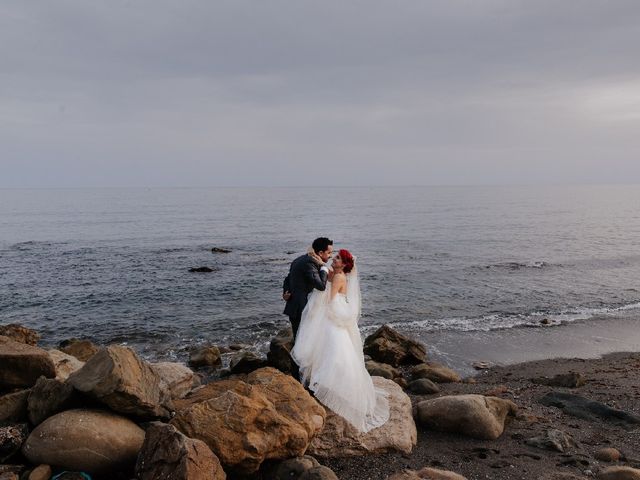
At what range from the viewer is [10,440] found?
7004 millimetres

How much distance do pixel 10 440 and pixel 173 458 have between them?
2.61 m

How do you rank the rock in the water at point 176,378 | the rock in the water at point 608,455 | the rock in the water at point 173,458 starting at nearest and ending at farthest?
the rock in the water at point 173,458 < the rock in the water at point 608,455 < the rock in the water at point 176,378

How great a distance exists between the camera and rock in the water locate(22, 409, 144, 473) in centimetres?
673

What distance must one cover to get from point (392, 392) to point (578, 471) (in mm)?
3462

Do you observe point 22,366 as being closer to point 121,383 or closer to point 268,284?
point 121,383

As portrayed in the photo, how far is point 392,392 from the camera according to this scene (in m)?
10.1

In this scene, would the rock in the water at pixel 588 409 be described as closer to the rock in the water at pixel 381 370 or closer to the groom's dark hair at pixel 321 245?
the rock in the water at pixel 381 370

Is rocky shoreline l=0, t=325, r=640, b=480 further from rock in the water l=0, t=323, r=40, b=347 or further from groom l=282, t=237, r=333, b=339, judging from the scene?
rock in the water l=0, t=323, r=40, b=347

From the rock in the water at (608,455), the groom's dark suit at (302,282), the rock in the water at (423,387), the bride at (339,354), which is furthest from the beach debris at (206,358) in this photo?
the rock in the water at (608,455)

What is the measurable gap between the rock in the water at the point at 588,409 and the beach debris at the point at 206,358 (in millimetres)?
10139

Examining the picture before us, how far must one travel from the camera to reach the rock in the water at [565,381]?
46.3 ft

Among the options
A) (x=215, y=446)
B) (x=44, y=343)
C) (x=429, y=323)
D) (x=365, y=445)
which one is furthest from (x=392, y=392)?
(x=44, y=343)

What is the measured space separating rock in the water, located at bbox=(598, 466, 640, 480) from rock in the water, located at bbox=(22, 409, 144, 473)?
282 inches

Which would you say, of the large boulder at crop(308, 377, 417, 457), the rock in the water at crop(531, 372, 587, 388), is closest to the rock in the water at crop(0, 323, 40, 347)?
the large boulder at crop(308, 377, 417, 457)
